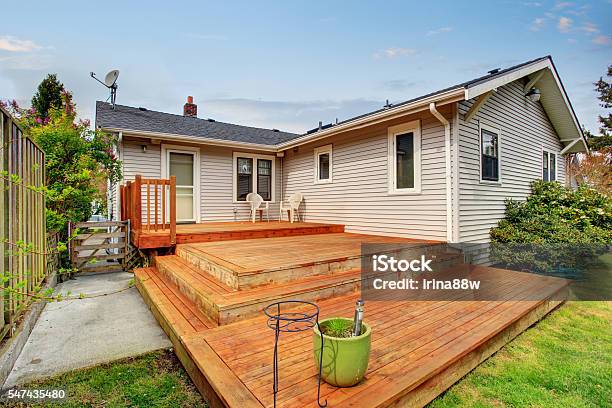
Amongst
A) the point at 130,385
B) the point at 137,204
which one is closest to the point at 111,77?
the point at 137,204

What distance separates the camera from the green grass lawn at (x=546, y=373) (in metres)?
2.23

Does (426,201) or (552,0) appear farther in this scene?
(552,0)

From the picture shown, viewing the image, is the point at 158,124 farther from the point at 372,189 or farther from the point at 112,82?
the point at 372,189

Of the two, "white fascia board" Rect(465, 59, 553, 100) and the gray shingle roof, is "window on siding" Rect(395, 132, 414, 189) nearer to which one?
"white fascia board" Rect(465, 59, 553, 100)

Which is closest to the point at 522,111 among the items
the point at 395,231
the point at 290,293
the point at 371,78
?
the point at 395,231

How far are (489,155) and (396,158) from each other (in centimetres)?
185

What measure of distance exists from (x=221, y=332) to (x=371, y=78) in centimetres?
1146

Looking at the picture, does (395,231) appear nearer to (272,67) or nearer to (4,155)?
(4,155)

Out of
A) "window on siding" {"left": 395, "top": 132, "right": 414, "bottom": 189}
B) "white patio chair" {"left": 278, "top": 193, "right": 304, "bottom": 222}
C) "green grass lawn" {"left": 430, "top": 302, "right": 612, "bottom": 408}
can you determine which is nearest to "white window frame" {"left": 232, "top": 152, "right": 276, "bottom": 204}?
"white patio chair" {"left": 278, "top": 193, "right": 304, "bottom": 222}

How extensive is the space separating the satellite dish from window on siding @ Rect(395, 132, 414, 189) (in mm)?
7940

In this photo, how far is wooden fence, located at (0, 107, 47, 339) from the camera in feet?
8.16

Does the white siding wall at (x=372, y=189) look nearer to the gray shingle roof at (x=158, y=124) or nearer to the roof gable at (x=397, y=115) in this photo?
the roof gable at (x=397, y=115)

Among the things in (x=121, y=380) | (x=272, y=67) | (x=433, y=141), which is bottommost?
(x=121, y=380)

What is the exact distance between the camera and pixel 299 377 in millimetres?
1940
